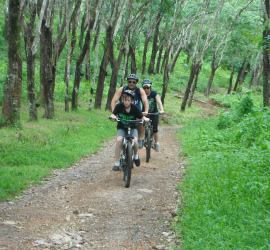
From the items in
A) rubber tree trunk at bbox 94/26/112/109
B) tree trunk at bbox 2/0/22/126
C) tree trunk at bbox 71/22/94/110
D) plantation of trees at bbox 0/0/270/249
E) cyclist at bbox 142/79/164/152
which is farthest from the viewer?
rubber tree trunk at bbox 94/26/112/109

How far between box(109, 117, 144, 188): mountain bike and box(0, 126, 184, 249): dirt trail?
0.29 meters

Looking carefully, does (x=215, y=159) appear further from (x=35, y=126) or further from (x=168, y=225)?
(x=35, y=126)

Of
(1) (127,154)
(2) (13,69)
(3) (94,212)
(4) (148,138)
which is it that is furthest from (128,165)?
(2) (13,69)

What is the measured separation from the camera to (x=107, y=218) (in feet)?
18.8

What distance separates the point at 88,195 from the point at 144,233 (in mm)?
1950

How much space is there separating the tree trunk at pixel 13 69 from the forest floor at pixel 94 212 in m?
4.11

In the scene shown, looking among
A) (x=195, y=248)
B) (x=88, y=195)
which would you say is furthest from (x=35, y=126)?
(x=195, y=248)

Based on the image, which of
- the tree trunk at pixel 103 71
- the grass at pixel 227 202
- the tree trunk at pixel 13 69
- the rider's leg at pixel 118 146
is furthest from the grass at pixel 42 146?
the tree trunk at pixel 103 71

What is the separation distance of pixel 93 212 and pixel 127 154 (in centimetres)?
169

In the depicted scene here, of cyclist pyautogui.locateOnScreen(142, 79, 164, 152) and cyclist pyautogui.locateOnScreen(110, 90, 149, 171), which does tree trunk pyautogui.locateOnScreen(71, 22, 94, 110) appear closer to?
cyclist pyautogui.locateOnScreen(142, 79, 164, 152)

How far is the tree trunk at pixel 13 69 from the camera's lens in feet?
37.2

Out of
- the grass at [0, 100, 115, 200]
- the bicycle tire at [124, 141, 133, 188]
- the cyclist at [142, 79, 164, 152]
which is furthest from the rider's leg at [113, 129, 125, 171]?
the cyclist at [142, 79, 164, 152]

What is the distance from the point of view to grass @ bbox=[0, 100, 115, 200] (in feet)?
24.4

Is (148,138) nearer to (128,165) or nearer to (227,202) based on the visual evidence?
(128,165)
